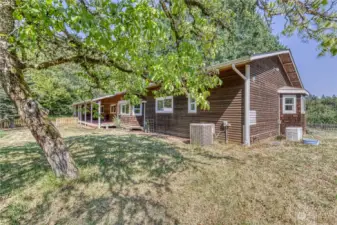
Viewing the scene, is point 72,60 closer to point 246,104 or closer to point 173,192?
point 173,192

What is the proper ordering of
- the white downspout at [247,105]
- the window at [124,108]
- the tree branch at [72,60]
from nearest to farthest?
the tree branch at [72,60]
the white downspout at [247,105]
the window at [124,108]

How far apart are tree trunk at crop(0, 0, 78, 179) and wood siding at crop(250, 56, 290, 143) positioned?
22.9ft

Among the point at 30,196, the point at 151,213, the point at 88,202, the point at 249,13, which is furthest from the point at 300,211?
the point at 30,196

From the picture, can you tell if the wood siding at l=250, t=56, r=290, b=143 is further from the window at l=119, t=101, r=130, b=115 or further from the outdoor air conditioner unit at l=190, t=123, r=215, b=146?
the window at l=119, t=101, r=130, b=115

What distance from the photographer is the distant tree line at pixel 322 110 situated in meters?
14.5

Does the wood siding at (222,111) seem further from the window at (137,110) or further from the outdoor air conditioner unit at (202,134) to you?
the window at (137,110)

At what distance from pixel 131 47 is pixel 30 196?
121 inches

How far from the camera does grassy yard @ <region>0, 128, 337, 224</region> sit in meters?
2.61

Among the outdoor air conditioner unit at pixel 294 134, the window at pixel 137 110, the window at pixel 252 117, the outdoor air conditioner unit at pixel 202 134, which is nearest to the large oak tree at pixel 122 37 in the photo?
the outdoor air conditioner unit at pixel 202 134

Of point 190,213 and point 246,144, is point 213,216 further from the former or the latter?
point 246,144

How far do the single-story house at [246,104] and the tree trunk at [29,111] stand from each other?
78.4 inches

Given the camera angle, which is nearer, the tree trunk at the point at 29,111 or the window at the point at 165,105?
the tree trunk at the point at 29,111

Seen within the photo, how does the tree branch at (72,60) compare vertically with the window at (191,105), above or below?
above

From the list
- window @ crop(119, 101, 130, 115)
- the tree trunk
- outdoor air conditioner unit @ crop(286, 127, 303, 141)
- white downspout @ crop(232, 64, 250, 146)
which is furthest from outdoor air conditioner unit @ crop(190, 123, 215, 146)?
window @ crop(119, 101, 130, 115)
